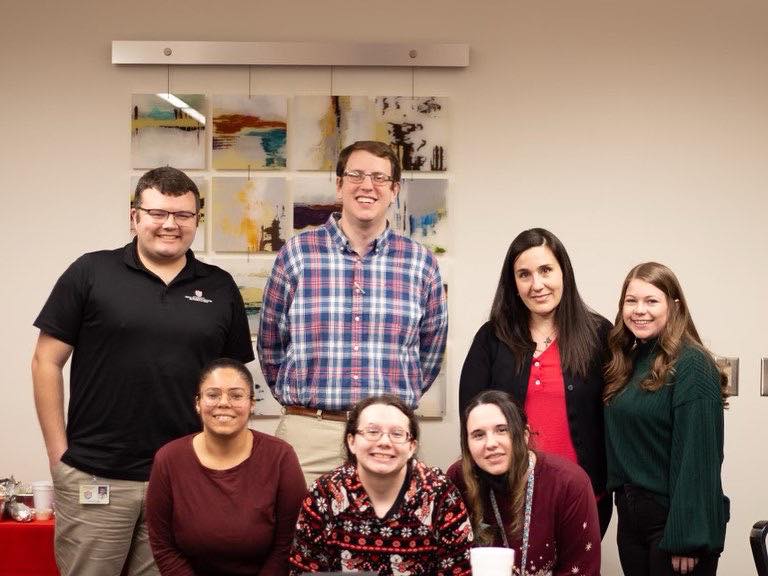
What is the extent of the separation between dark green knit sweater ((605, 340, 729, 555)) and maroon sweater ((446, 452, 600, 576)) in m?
0.24

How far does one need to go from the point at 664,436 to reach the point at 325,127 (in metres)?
1.98

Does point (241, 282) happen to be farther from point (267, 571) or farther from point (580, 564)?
point (580, 564)

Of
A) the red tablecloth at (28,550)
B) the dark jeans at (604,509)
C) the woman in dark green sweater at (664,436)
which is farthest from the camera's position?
the red tablecloth at (28,550)

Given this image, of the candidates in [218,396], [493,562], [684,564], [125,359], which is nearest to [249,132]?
[125,359]

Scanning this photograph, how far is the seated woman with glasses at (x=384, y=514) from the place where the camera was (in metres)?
2.58

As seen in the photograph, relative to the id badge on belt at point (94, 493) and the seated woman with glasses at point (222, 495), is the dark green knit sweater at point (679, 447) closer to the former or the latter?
the seated woman with glasses at point (222, 495)

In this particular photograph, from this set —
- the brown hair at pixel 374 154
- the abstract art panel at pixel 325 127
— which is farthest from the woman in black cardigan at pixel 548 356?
the abstract art panel at pixel 325 127

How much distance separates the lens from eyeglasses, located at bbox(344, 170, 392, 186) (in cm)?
313

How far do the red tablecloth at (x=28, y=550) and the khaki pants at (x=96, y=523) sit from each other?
23.5 inches

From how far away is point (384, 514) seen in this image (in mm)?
2605

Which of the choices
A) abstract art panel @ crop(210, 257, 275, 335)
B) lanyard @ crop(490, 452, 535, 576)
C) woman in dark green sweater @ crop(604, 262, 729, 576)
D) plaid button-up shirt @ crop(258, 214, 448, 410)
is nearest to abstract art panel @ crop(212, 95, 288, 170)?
abstract art panel @ crop(210, 257, 275, 335)

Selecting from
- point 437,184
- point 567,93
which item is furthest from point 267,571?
point 567,93

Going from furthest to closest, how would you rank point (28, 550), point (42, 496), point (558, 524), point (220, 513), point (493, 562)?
1. point (42, 496)
2. point (28, 550)
3. point (220, 513)
4. point (558, 524)
5. point (493, 562)

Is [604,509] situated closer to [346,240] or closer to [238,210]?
[346,240]
